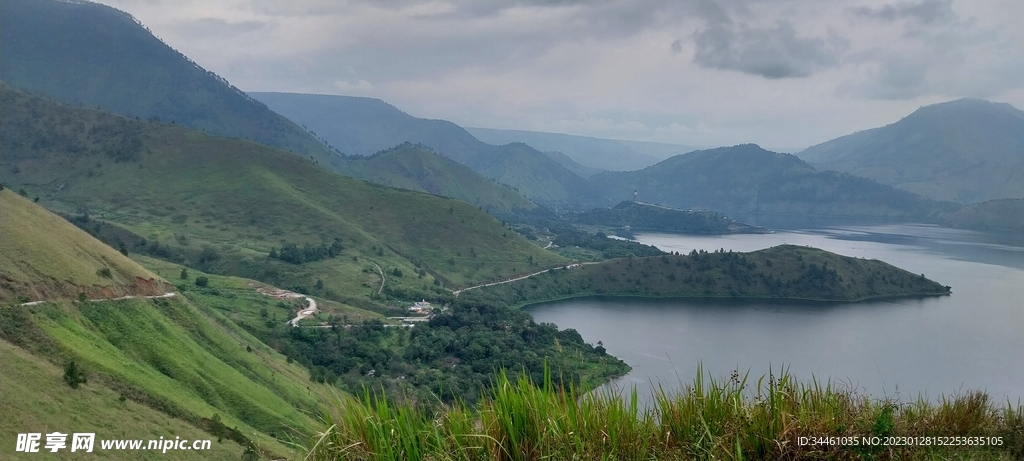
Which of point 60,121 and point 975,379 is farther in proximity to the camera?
point 60,121

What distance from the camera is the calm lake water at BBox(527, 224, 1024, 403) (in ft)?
199

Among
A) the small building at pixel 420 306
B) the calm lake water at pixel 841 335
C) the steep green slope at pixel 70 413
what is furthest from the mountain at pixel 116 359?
the small building at pixel 420 306

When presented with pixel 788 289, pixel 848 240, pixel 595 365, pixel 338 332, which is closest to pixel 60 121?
pixel 338 332

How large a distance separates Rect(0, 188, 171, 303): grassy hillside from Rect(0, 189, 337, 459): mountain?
74 mm

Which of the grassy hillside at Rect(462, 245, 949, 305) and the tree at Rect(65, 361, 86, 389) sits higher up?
the tree at Rect(65, 361, 86, 389)

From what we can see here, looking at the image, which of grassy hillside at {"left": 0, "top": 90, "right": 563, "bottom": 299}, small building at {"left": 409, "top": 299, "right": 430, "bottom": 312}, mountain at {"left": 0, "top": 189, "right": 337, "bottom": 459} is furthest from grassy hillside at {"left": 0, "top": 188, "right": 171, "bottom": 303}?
grassy hillside at {"left": 0, "top": 90, "right": 563, "bottom": 299}

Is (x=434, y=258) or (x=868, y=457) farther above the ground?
(x=868, y=457)

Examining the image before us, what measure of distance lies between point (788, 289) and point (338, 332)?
3170 inches

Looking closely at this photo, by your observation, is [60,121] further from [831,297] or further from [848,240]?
[848,240]

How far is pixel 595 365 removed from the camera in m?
63.9

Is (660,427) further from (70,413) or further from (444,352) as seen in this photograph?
(444,352)

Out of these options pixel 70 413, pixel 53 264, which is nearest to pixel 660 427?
pixel 70 413

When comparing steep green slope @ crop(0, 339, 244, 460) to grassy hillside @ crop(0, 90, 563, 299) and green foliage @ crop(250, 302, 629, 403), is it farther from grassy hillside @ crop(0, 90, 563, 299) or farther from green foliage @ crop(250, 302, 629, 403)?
grassy hillside @ crop(0, 90, 563, 299)

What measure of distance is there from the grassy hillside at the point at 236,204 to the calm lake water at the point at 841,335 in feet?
82.1
